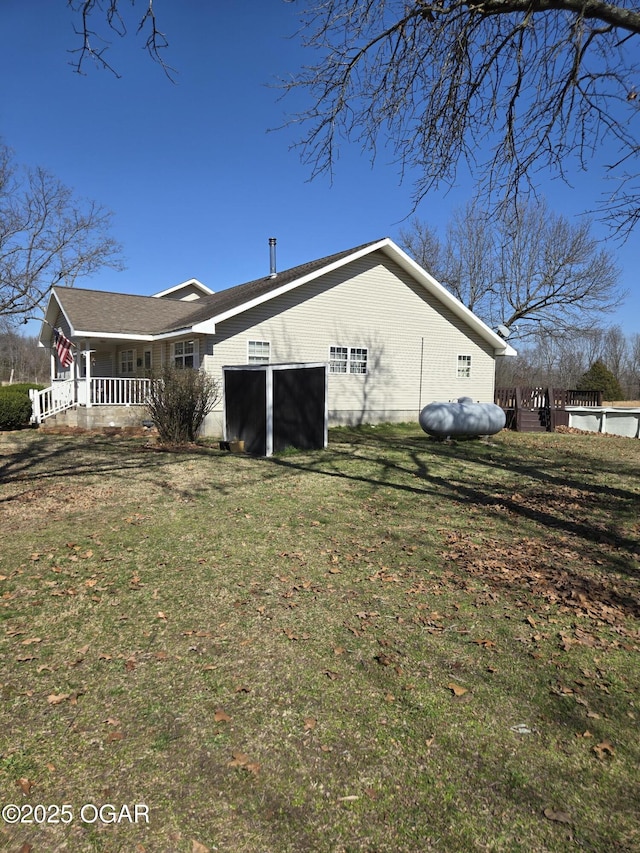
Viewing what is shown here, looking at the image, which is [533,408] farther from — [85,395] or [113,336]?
[85,395]

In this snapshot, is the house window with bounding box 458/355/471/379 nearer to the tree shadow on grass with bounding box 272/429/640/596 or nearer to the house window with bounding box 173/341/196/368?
the tree shadow on grass with bounding box 272/429/640/596

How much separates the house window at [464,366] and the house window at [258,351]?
8442 mm

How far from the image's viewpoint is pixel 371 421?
19328 mm

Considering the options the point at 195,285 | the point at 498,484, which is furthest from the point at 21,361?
the point at 498,484

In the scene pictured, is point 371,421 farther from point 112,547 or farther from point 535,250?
point 535,250

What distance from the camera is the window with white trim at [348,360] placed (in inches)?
735

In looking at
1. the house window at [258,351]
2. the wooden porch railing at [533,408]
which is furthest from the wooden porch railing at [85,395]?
the wooden porch railing at [533,408]

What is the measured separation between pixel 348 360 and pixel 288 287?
3576mm

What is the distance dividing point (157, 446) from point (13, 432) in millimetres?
6276

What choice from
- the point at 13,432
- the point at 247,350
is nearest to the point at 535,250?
the point at 247,350

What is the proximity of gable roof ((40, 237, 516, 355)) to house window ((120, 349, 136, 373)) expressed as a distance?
1.96 meters

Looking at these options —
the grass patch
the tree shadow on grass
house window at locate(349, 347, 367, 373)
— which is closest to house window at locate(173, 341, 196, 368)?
house window at locate(349, 347, 367, 373)

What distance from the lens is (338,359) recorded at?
18.8 meters

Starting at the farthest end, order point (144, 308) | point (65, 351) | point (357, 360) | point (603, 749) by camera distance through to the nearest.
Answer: point (144, 308) → point (357, 360) → point (65, 351) → point (603, 749)
